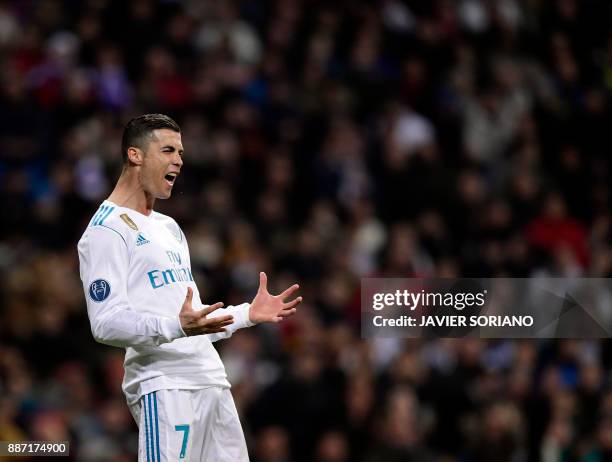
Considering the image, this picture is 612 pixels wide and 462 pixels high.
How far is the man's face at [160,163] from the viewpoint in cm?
532

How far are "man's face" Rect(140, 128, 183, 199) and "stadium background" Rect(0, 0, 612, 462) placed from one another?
137 inches

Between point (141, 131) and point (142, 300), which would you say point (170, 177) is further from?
point (142, 300)

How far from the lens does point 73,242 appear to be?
10.2 meters

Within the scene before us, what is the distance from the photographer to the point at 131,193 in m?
5.36

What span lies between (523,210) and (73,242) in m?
4.50

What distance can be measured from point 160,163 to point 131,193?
0.64 ft

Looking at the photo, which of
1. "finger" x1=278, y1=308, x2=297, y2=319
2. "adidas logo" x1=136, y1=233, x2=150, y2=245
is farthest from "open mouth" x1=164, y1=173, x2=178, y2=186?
"finger" x1=278, y1=308, x2=297, y2=319

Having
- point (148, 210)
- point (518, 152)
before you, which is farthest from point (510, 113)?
point (148, 210)

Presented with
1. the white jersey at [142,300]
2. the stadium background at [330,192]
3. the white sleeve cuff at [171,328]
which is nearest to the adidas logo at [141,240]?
the white jersey at [142,300]

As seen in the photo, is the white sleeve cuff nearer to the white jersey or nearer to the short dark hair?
the white jersey

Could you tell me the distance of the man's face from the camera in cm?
532

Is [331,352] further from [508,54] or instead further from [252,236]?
[508,54]

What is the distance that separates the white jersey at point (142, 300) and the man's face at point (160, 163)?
0.15 meters

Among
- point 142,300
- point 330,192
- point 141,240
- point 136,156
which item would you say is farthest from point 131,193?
point 330,192
